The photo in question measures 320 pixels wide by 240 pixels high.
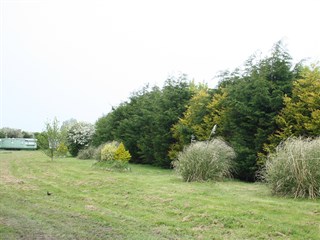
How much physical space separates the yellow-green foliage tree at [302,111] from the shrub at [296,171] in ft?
9.39

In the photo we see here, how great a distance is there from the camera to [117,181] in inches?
397

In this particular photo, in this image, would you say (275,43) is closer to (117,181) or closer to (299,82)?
(299,82)

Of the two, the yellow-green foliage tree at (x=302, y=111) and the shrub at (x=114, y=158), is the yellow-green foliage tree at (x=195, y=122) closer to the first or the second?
the shrub at (x=114, y=158)

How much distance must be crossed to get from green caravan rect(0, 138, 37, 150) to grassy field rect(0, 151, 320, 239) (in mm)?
32808

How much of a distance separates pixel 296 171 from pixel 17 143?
38.1 metres

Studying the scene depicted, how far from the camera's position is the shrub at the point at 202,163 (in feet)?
33.4

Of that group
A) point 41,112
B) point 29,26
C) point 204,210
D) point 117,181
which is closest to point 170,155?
point 117,181

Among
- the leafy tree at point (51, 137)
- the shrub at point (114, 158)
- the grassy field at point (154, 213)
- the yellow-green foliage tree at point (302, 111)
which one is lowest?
the grassy field at point (154, 213)

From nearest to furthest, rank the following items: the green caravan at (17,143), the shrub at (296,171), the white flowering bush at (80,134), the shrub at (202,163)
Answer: the shrub at (296,171) < the shrub at (202,163) < the white flowering bush at (80,134) < the green caravan at (17,143)

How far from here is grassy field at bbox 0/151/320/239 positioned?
4992mm

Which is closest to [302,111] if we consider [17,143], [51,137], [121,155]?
[121,155]

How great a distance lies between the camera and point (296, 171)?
7230mm

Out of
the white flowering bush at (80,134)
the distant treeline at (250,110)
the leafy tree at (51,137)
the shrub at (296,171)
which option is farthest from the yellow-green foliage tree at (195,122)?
the white flowering bush at (80,134)

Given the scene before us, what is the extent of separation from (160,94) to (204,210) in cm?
1262
